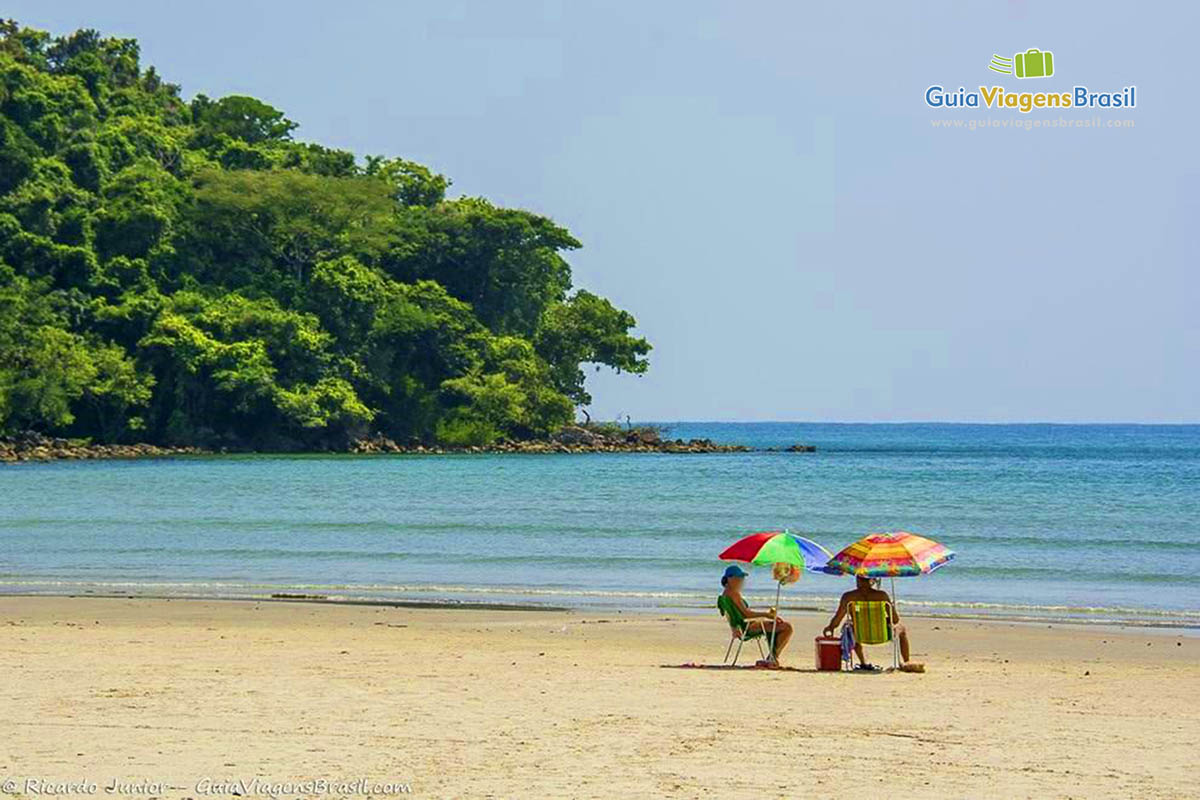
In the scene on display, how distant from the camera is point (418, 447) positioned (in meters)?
72.8

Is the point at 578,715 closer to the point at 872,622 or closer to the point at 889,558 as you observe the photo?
the point at 872,622

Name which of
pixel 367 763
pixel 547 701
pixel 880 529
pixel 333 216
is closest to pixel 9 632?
pixel 547 701

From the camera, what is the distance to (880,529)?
3161 centimetres

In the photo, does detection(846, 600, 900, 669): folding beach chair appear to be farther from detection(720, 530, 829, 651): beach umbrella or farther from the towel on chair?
detection(720, 530, 829, 651): beach umbrella

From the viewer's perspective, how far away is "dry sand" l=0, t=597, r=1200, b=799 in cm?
818

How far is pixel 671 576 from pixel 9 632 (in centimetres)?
1035

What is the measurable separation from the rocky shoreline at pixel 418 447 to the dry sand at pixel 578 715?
161 ft

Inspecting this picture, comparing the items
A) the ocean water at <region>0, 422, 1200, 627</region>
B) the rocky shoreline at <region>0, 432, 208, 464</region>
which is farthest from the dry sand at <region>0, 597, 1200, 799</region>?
the rocky shoreline at <region>0, 432, 208, 464</region>

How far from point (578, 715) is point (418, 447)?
63110 millimetres

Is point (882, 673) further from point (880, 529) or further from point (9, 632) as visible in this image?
point (880, 529)

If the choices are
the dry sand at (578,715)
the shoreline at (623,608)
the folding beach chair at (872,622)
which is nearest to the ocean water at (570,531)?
the shoreline at (623,608)

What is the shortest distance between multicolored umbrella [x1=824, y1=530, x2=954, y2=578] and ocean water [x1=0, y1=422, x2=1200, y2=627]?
5361mm

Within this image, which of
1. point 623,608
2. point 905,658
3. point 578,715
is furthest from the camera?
point 623,608

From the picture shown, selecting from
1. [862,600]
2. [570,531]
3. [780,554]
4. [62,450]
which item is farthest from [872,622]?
[62,450]
